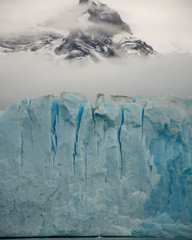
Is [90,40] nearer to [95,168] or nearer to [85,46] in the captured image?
[85,46]

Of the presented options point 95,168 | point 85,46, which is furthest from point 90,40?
point 95,168

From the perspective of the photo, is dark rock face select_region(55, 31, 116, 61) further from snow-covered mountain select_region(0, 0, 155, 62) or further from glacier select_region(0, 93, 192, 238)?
glacier select_region(0, 93, 192, 238)

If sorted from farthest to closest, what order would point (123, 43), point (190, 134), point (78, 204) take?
point (123, 43) < point (190, 134) < point (78, 204)

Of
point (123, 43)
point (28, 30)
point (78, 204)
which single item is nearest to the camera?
point (78, 204)

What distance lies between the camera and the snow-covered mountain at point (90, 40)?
26562 mm

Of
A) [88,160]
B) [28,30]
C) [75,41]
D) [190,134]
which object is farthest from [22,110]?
[28,30]

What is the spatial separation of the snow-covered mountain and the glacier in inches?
410

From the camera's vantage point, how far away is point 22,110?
16172 millimetres

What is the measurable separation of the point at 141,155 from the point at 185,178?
68.1 inches

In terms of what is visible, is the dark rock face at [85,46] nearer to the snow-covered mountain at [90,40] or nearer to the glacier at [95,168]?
the snow-covered mountain at [90,40]

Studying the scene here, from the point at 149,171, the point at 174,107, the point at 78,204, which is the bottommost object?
the point at 78,204

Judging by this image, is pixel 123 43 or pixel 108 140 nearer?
pixel 108 140

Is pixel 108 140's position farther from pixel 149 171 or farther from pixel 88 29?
pixel 88 29

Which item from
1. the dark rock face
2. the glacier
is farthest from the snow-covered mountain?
the glacier
